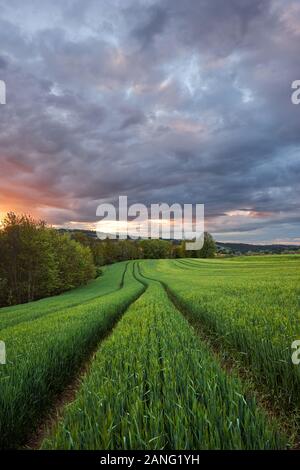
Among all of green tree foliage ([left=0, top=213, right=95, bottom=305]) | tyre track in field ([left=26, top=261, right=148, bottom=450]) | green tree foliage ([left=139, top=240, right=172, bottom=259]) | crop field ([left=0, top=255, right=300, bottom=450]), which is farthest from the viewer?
green tree foliage ([left=139, top=240, right=172, bottom=259])

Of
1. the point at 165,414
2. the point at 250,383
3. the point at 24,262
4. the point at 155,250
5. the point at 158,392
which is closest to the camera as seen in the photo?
the point at 165,414

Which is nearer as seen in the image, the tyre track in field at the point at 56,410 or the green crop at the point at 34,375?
the green crop at the point at 34,375

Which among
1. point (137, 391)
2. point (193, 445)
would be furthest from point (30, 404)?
point (193, 445)

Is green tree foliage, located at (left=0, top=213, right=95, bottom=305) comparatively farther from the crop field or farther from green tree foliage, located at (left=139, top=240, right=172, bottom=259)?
green tree foliage, located at (left=139, top=240, right=172, bottom=259)

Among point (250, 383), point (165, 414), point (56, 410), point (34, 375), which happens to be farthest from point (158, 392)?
point (34, 375)

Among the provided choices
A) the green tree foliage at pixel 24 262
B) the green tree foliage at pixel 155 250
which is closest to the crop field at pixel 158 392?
the green tree foliage at pixel 24 262

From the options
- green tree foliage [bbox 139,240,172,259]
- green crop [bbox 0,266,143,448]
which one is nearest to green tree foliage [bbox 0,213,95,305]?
green crop [bbox 0,266,143,448]

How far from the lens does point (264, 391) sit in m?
5.19

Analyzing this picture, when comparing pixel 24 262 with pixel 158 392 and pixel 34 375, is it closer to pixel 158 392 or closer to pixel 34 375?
pixel 34 375

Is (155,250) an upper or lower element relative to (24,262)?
lower

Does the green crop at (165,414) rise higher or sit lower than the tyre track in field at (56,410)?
higher

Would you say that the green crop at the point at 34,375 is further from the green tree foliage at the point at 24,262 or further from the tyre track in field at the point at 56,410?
the green tree foliage at the point at 24,262

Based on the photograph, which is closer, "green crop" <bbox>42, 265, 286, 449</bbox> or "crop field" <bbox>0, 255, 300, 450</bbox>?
"green crop" <bbox>42, 265, 286, 449</bbox>

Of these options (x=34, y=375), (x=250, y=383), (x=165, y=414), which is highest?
(x=165, y=414)
